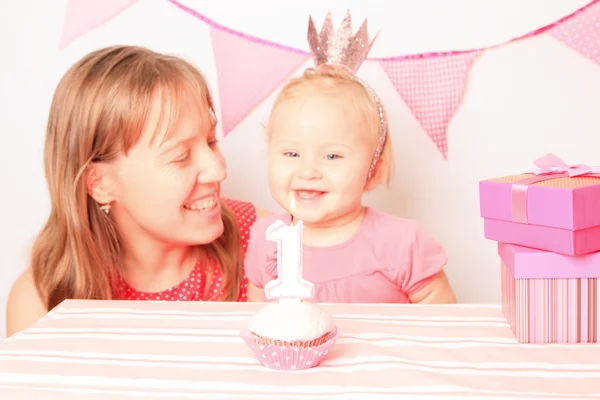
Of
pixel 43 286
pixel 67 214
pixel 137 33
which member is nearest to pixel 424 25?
pixel 137 33

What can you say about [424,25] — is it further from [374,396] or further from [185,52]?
[374,396]

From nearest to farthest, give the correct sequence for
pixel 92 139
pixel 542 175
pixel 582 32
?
pixel 542 175
pixel 92 139
pixel 582 32

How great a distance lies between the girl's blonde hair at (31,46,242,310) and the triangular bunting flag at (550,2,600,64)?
1.00 meters

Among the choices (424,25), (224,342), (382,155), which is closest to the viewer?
(224,342)

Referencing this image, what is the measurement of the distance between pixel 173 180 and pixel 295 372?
864 millimetres

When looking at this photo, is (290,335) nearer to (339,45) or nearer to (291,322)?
(291,322)

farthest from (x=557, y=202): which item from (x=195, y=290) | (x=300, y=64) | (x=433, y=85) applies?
(x=300, y=64)

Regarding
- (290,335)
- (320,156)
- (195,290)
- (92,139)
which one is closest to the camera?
(290,335)

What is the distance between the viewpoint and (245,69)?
221cm

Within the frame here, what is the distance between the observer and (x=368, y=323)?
116 centimetres

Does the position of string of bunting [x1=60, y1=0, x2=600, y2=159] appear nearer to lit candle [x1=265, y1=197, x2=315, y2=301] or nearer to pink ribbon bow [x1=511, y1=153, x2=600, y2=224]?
pink ribbon bow [x1=511, y1=153, x2=600, y2=224]

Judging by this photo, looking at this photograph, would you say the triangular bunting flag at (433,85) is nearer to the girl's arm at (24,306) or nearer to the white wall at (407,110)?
the white wall at (407,110)

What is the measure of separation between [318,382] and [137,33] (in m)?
1.55

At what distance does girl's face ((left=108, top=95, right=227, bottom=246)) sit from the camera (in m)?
1.73
